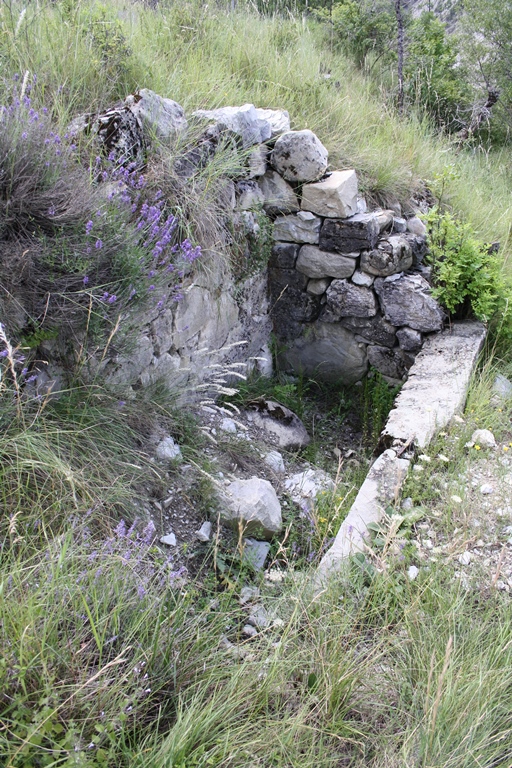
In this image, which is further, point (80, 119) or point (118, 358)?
point (80, 119)

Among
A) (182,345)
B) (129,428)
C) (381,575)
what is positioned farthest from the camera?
(182,345)

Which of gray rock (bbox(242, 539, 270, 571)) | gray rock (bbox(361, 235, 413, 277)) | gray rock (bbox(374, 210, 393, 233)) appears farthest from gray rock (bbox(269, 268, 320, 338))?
gray rock (bbox(242, 539, 270, 571))

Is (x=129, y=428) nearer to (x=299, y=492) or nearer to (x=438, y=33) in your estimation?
(x=299, y=492)

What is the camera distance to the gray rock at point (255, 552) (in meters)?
2.81

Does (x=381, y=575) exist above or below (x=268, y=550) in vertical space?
above

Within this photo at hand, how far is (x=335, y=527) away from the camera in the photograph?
2979 millimetres

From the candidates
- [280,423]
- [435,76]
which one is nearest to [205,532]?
[280,423]

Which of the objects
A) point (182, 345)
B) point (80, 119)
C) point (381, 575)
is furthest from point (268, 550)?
point (80, 119)

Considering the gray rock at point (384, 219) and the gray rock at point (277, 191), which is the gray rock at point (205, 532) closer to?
the gray rock at point (277, 191)

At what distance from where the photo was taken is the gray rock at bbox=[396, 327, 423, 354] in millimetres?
4500

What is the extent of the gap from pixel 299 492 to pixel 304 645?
1.47 metres

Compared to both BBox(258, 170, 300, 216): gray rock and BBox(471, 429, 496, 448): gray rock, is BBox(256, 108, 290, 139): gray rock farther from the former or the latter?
BBox(471, 429, 496, 448): gray rock

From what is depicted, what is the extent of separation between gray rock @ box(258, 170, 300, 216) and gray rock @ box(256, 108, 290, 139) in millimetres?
304

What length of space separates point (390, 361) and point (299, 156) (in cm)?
176
